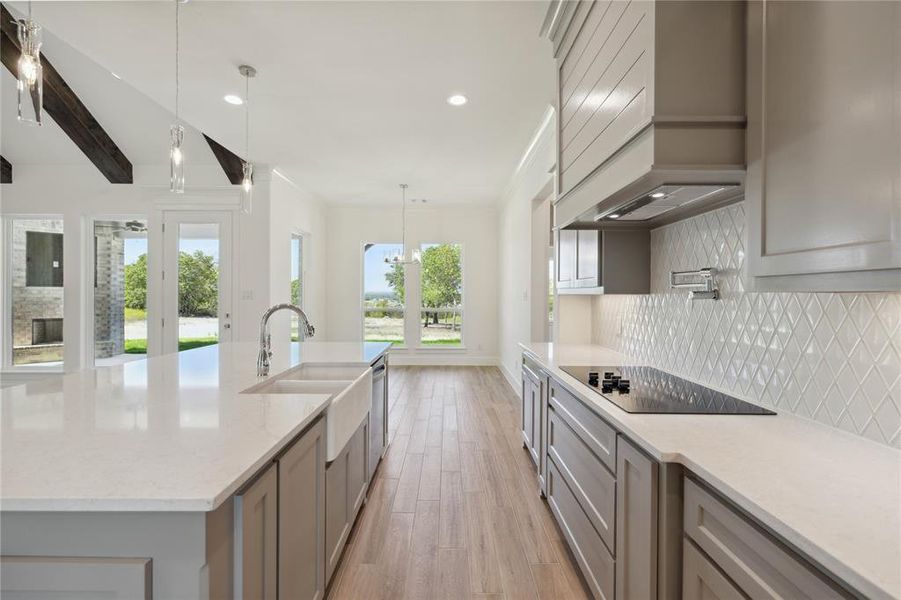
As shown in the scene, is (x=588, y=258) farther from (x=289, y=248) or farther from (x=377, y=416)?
(x=289, y=248)

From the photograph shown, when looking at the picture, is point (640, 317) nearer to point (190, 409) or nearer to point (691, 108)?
point (691, 108)

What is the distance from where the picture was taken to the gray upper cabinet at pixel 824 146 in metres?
0.84

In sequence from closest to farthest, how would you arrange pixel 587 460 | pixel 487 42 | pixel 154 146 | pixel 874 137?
1. pixel 874 137
2. pixel 587 460
3. pixel 487 42
4. pixel 154 146

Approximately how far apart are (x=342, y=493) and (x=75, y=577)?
1205mm

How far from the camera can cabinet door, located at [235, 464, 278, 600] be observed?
3.33 feet

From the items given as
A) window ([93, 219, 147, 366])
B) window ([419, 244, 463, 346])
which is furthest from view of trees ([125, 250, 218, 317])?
window ([419, 244, 463, 346])

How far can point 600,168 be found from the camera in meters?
1.71

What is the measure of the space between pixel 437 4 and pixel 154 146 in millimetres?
4458

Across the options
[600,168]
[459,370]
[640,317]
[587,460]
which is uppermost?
[600,168]

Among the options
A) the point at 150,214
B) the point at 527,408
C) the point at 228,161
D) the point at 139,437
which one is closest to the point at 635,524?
the point at 139,437

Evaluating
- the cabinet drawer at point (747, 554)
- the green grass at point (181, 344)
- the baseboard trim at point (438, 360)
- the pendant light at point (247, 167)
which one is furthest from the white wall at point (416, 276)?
the cabinet drawer at point (747, 554)

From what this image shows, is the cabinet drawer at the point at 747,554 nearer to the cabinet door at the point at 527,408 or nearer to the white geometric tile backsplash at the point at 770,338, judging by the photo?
the white geometric tile backsplash at the point at 770,338

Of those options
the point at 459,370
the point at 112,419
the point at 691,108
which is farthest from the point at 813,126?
the point at 459,370

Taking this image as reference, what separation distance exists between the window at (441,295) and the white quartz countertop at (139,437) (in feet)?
19.6
